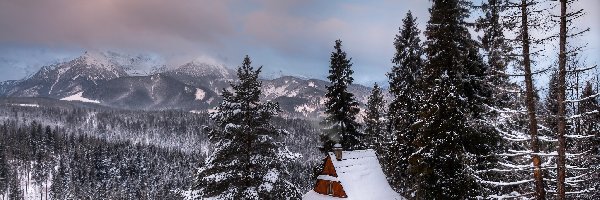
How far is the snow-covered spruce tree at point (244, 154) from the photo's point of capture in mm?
19375

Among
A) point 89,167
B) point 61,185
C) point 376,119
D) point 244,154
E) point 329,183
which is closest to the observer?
point 244,154

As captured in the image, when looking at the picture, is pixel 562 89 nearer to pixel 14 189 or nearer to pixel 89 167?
pixel 14 189

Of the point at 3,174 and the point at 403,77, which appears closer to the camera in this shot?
the point at 403,77

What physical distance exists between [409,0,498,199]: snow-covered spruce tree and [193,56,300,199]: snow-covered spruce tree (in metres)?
6.95

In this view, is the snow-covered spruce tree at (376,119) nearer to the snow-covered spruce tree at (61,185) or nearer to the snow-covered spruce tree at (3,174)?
the snow-covered spruce tree at (61,185)

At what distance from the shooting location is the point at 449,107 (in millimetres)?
19828

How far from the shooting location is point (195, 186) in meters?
19.5

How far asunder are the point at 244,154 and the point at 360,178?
51.1 feet

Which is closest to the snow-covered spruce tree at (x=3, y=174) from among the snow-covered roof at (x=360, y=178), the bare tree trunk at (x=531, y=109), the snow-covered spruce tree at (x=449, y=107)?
the snow-covered roof at (x=360, y=178)

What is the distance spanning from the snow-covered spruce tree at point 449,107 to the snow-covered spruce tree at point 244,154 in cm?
695

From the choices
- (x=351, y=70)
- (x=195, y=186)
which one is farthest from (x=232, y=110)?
(x=351, y=70)

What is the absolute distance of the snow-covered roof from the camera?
32250mm

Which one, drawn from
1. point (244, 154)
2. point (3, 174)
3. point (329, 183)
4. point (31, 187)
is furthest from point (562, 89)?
point (31, 187)

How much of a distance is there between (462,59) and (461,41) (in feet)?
3.23
